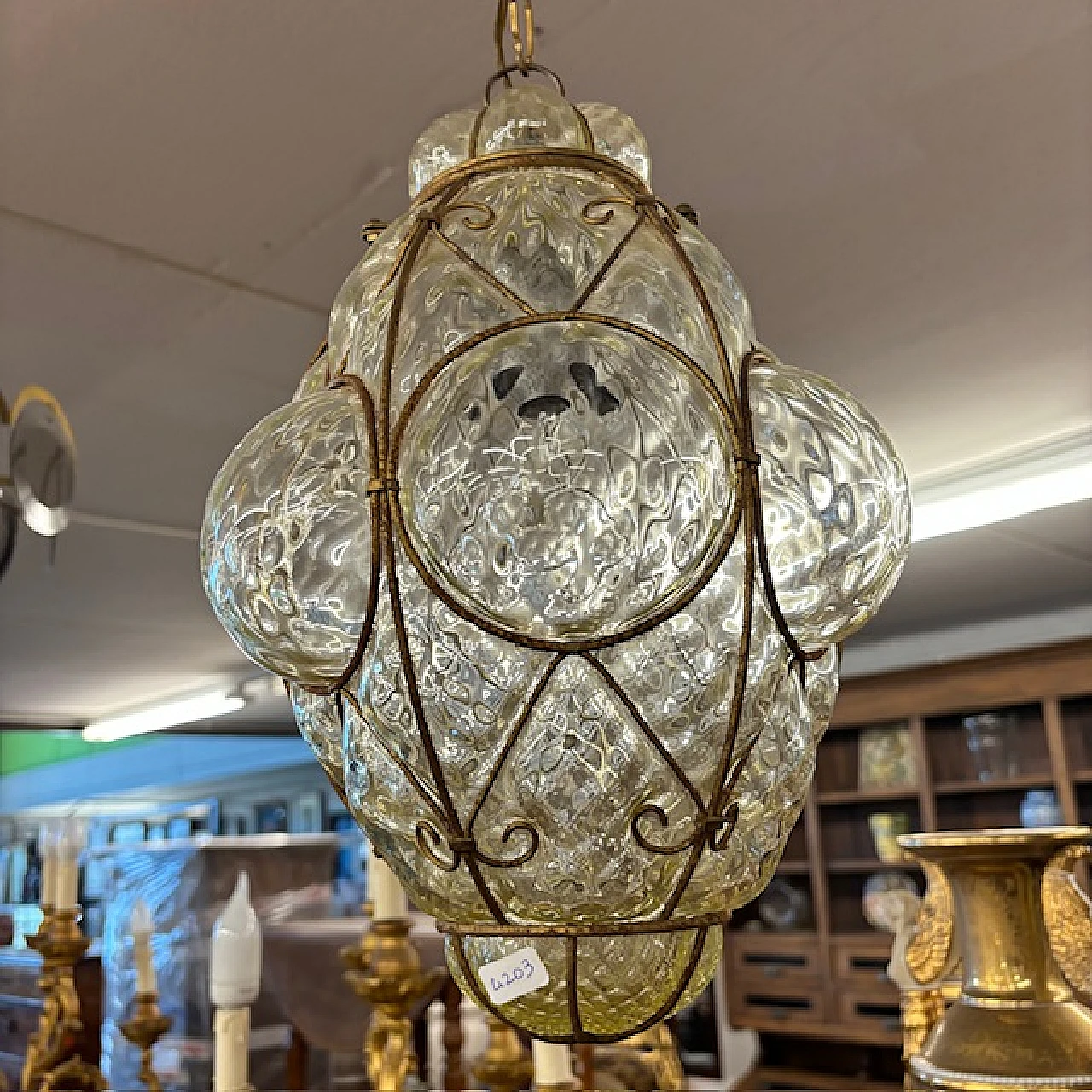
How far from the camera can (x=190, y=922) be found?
294 centimetres

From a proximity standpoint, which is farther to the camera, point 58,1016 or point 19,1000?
point 19,1000

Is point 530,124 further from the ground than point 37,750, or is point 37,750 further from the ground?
point 37,750

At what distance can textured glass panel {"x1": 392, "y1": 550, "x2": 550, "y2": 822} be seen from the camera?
→ 0.37m

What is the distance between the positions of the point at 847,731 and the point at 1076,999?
3947 millimetres

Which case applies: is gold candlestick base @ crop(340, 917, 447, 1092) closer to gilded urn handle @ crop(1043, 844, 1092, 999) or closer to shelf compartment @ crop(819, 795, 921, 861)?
gilded urn handle @ crop(1043, 844, 1092, 999)

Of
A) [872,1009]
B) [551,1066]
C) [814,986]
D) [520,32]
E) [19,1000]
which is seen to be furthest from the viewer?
[814,986]

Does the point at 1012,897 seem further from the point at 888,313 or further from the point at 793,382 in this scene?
the point at 888,313

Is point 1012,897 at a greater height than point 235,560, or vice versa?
point 235,560

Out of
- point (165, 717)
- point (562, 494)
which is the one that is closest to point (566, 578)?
point (562, 494)

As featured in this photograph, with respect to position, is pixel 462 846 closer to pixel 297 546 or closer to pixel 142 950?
pixel 297 546

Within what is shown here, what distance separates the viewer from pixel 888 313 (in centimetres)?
178

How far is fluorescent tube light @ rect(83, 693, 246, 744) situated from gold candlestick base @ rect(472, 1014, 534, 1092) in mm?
4575

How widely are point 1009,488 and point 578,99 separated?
182cm

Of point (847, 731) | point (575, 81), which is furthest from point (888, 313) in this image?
point (847, 731)
